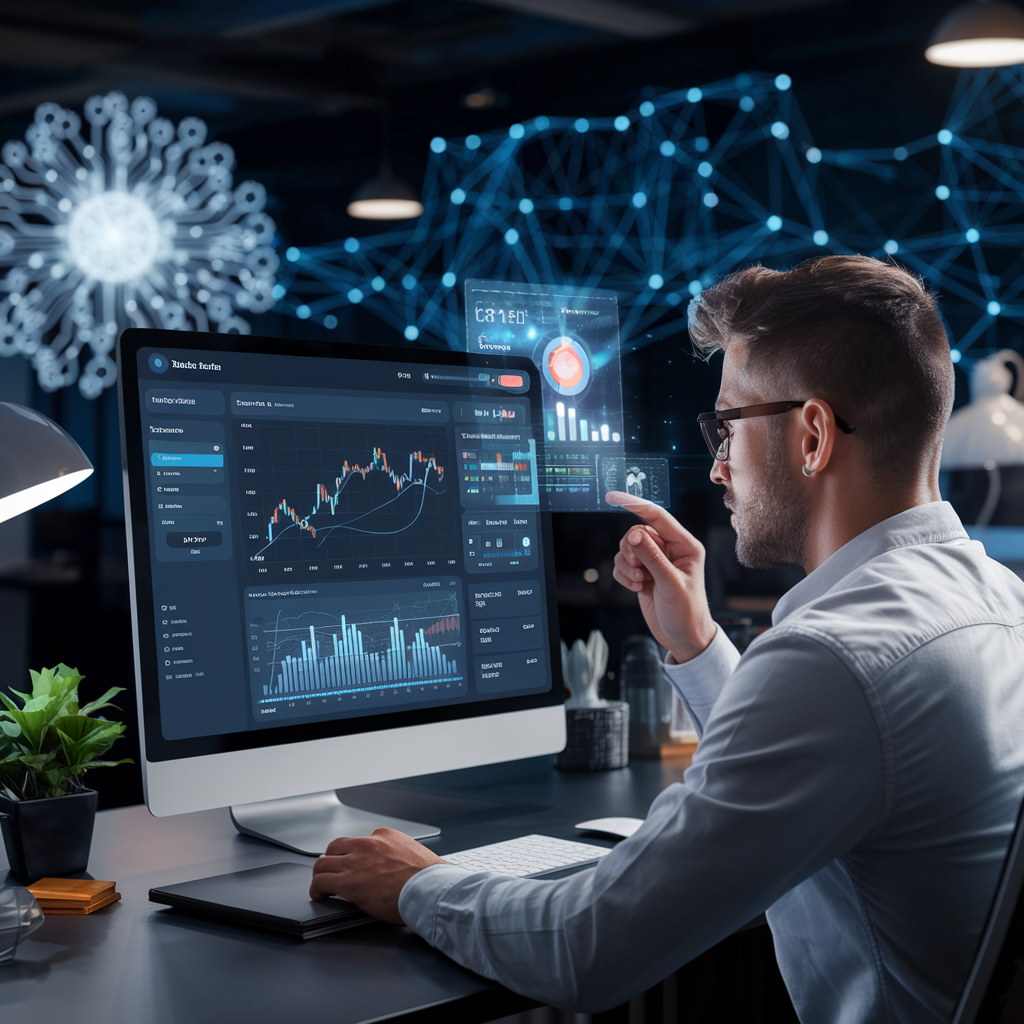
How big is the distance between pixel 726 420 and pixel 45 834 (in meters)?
0.83

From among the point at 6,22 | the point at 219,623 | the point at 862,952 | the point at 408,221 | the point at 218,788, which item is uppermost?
the point at 6,22

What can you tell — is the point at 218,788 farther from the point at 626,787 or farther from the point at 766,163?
the point at 766,163

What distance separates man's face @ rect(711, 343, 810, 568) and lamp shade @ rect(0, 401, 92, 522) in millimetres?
711

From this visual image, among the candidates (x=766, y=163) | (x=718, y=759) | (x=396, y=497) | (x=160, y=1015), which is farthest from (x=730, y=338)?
(x=766, y=163)

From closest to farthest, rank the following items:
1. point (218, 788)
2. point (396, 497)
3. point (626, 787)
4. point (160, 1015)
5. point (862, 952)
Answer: point (160, 1015), point (862, 952), point (218, 788), point (396, 497), point (626, 787)

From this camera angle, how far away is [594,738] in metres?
1.72

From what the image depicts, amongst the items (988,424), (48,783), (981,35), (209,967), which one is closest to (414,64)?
(981,35)

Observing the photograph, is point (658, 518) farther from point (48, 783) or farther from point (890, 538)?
point (48, 783)

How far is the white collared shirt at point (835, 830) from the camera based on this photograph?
0.85 metres

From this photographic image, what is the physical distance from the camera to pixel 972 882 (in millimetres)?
939

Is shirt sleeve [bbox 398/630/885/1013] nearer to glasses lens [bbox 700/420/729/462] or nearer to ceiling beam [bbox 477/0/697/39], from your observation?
glasses lens [bbox 700/420/729/462]

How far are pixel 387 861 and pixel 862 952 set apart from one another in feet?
1.39

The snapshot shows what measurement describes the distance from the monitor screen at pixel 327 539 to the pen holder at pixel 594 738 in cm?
22

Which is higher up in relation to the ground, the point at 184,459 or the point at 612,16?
the point at 612,16
